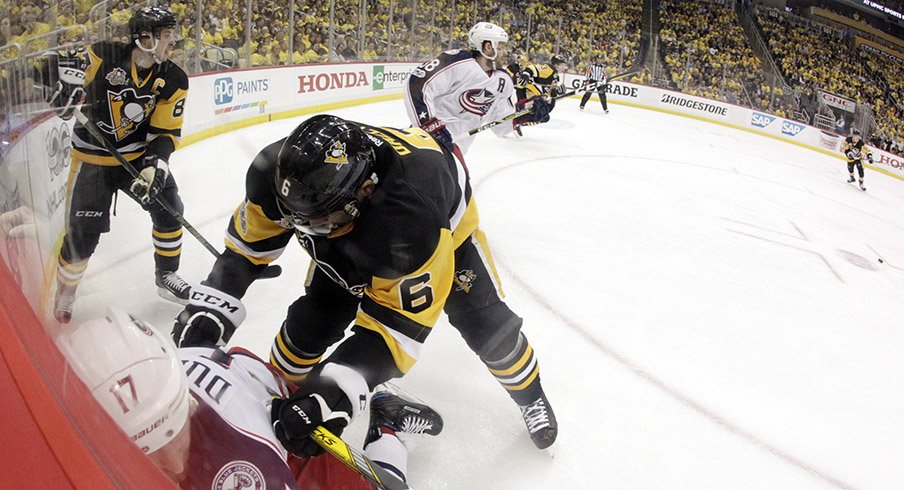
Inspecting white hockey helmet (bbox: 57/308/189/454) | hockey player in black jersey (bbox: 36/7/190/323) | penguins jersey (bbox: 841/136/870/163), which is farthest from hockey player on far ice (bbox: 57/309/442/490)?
penguins jersey (bbox: 841/136/870/163)

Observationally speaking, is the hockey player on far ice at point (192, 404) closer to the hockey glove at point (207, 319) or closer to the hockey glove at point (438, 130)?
the hockey glove at point (207, 319)

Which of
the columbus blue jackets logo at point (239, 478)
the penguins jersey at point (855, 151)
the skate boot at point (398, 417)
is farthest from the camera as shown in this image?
the penguins jersey at point (855, 151)

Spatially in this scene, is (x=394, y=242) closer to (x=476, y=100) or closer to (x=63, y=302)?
(x=63, y=302)

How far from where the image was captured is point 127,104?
266cm

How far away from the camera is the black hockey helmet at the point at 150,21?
2.56 meters

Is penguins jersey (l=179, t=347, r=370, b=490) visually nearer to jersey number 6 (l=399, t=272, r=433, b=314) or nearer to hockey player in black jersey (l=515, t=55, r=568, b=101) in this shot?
jersey number 6 (l=399, t=272, r=433, b=314)

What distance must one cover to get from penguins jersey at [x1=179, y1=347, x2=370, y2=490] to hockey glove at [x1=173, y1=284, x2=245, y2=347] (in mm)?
243

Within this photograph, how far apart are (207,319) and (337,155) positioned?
1.98 ft

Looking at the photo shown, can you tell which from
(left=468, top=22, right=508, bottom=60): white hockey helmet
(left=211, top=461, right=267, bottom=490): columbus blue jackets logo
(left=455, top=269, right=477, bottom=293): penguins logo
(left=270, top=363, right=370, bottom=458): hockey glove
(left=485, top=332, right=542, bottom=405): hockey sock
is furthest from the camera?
(left=468, top=22, right=508, bottom=60): white hockey helmet

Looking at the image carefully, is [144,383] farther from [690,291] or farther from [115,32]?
[690,291]

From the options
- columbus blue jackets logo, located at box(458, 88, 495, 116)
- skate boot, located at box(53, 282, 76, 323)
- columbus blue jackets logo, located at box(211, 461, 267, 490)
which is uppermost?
skate boot, located at box(53, 282, 76, 323)

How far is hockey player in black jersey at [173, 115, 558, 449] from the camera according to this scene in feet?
4.79

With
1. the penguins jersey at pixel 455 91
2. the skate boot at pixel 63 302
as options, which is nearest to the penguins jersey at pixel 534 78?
the penguins jersey at pixel 455 91

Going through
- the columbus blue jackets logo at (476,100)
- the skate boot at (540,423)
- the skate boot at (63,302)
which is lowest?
the skate boot at (540,423)
